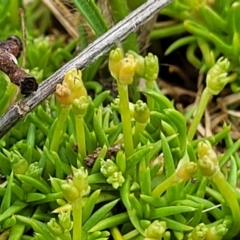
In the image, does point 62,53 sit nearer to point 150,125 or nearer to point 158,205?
point 150,125

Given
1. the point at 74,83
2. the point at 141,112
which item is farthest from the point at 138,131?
the point at 74,83

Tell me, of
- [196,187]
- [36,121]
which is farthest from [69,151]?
[196,187]

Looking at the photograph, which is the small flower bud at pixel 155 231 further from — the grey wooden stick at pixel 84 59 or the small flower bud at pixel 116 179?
the grey wooden stick at pixel 84 59

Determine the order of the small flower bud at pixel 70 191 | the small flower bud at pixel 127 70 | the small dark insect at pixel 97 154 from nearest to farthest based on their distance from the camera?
the small flower bud at pixel 70 191, the small flower bud at pixel 127 70, the small dark insect at pixel 97 154

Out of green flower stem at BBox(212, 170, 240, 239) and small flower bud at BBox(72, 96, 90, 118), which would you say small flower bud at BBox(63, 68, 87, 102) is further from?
green flower stem at BBox(212, 170, 240, 239)

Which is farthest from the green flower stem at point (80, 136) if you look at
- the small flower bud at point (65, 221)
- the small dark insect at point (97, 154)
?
the small flower bud at point (65, 221)

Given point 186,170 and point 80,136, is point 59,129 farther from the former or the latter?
point 186,170
